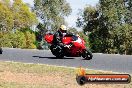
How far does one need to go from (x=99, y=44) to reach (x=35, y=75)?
159ft

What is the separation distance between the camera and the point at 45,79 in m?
13.3

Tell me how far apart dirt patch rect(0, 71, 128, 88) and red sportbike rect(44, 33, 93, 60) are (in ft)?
12.1

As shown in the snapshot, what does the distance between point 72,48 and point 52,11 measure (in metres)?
53.9

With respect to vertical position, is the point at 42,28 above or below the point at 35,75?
above

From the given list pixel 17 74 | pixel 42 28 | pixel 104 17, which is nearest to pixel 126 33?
pixel 104 17

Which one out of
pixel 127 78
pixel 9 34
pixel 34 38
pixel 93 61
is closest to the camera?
pixel 127 78

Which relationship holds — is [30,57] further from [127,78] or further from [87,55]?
[127,78]

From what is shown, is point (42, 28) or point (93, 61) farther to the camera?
point (42, 28)

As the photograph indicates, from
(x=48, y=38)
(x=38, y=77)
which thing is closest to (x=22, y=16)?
(x=48, y=38)

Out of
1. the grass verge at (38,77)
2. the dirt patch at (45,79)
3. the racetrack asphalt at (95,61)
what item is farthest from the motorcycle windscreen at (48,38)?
the dirt patch at (45,79)

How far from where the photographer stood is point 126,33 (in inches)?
2333

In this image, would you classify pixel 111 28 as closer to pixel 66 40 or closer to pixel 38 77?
pixel 66 40

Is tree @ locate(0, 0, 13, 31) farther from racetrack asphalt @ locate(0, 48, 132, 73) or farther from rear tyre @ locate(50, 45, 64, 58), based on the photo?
rear tyre @ locate(50, 45, 64, 58)

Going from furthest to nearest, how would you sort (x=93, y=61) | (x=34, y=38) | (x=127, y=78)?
(x=34, y=38), (x=93, y=61), (x=127, y=78)
